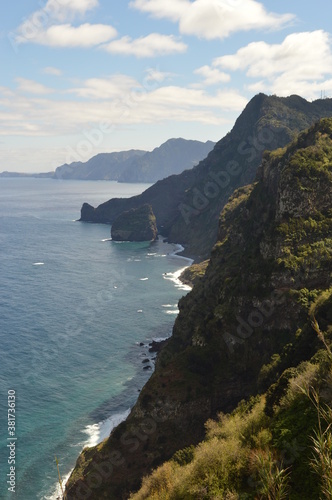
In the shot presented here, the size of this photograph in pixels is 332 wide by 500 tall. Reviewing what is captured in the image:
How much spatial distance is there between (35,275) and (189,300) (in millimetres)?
89620

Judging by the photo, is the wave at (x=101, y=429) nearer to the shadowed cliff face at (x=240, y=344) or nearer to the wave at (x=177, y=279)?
the shadowed cliff face at (x=240, y=344)

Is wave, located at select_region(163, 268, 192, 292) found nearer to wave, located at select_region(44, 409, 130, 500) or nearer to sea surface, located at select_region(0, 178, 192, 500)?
sea surface, located at select_region(0, 178, 192, 500)

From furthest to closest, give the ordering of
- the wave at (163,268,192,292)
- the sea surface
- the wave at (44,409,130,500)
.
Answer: the wave at (163,268,192,292)
the wave at (44,409,130,500)
the sea surface

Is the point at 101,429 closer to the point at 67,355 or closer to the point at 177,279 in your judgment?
the point at 67,355

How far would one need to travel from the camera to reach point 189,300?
343 ft

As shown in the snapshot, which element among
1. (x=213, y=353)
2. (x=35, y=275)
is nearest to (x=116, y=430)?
(x=213, y=353)
